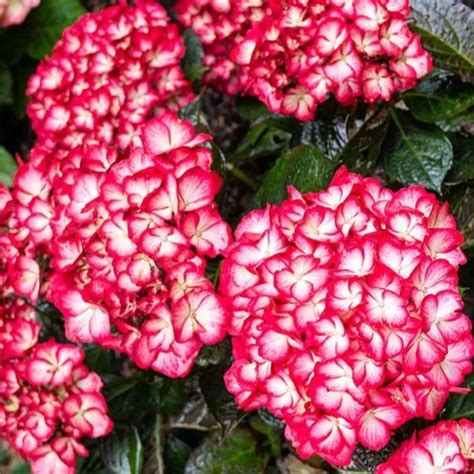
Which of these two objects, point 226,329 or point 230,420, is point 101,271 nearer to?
point 226,329

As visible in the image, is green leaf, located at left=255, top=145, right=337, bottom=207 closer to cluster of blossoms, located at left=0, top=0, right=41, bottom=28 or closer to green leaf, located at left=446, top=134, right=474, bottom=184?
green leaf, located at left=446, top=134, right=474, bottom=184

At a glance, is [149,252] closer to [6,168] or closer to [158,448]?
[158,448]

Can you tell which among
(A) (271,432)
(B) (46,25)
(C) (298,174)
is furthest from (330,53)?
(B) (46,25)

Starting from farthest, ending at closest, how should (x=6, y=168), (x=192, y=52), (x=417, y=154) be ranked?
(x=6, y=168) → (x=192, y=52) → (x=417, y=154)

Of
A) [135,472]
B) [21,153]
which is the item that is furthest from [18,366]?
[21,153]

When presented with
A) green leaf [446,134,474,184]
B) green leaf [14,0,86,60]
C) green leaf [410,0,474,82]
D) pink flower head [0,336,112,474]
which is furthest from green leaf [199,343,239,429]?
green leaf [14,0,86,60]

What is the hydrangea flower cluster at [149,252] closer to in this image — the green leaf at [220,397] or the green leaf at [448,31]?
the green leaf at [220,397]
